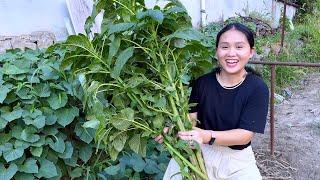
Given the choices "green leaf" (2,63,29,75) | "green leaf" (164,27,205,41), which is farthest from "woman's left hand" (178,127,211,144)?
"green leaf" (2,63,29,75)

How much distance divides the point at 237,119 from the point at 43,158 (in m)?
1.03

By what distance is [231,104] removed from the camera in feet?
5.78

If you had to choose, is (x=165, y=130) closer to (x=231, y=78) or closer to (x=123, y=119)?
(x=123, y=119)

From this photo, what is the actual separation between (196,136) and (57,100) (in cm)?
86

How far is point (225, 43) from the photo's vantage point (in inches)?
68.7

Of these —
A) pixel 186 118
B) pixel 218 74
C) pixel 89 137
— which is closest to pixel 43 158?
pixel 89 137

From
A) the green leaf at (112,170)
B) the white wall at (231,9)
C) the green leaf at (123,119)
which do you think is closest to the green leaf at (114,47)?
the green leaf at (123,119)

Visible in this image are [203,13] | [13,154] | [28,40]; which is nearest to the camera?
[13,154]

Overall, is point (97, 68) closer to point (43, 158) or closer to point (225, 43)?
point (225, 43)

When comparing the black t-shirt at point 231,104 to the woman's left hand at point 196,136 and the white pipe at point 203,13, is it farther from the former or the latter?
the white pipe at point 203,13

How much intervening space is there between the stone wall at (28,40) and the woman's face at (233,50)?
215 cm

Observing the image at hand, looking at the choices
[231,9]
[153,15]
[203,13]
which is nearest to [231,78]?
[153,15]

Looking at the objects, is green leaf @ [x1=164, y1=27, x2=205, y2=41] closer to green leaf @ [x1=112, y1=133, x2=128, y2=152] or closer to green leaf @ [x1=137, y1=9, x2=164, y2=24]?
green leaf @ [x1=137, y1=9, x2=164, y2=24]

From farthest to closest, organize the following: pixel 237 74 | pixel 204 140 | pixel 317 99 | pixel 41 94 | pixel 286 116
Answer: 1. pixel 317 99
2. pixel 286 116
3. pixel 41 94
4. pixel 237 74
5. pixel 204 140
